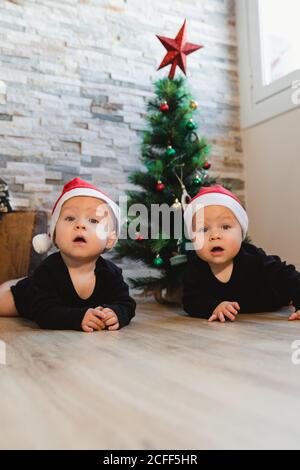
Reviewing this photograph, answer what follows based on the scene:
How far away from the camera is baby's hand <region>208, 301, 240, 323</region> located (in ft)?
4.36

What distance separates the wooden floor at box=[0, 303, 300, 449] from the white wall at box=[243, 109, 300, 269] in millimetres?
1223

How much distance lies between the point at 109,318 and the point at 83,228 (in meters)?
0.27

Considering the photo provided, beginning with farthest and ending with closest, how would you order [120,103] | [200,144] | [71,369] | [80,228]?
[120,103] < [200,144] < [80,228] < [71,369]

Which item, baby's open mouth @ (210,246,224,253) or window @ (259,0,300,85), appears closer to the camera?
baby's open mouth @ (210,246,224,253)

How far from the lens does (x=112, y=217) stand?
4.66 ft

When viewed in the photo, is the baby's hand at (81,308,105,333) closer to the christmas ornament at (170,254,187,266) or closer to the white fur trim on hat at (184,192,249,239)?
the white fur trim on hat at (184,192,249,239)

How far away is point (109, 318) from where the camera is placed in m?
1.22

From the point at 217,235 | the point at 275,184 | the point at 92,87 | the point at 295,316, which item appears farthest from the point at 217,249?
the point at 92,87

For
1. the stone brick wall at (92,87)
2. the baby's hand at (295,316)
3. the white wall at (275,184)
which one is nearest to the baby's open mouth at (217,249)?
the baby's hand at (295,316)

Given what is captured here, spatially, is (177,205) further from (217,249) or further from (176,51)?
(176,51)

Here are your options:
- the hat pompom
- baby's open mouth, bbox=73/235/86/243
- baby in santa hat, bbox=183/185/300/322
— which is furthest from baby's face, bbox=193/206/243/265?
the hat pompom
